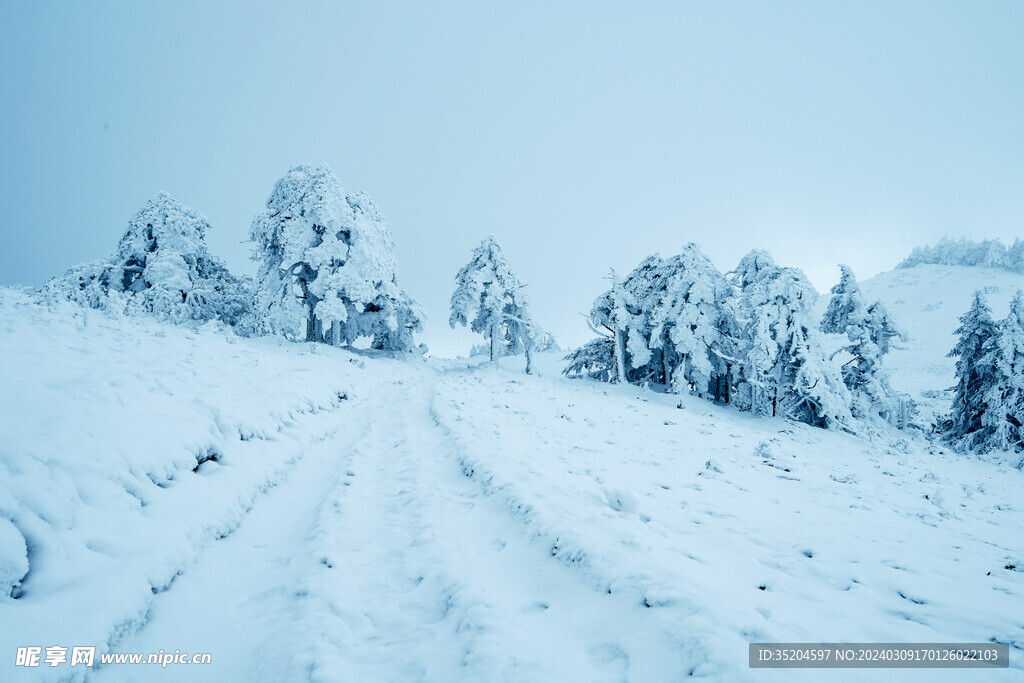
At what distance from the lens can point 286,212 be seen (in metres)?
23.0

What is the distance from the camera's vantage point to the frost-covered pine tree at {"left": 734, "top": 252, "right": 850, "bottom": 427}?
17547 mm

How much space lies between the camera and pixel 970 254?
65.2 metres

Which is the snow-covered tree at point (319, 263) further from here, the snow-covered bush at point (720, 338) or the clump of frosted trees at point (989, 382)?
the clump of frosted trees at point (989, 382)

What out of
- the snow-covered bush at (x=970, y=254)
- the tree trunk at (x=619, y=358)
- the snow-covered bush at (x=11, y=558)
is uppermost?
the snow-covered bush at (x=970, y=254)

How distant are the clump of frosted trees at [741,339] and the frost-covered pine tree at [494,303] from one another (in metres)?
4.84

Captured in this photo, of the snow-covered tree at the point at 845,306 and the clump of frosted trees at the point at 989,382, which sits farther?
the snow-covered tree at the point at 845,306

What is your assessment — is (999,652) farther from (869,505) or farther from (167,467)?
(167,467)

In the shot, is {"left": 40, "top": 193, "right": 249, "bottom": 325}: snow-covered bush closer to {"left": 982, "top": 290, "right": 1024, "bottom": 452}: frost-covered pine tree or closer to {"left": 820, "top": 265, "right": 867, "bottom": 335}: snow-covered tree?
{"left": 820, "top": 265, "right": 867, "bottom": 335}: snow-covered tree

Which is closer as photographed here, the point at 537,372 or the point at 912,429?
the point at 912,429

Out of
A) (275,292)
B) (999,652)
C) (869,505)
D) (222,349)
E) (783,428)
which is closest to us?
(999,652)

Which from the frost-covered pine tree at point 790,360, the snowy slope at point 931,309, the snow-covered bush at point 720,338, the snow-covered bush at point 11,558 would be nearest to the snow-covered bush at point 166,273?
the snow-covered bush at point 11,558

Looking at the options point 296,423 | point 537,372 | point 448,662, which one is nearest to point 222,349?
point 296,423

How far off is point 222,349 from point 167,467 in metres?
9.20

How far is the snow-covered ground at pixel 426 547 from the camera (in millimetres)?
2490
